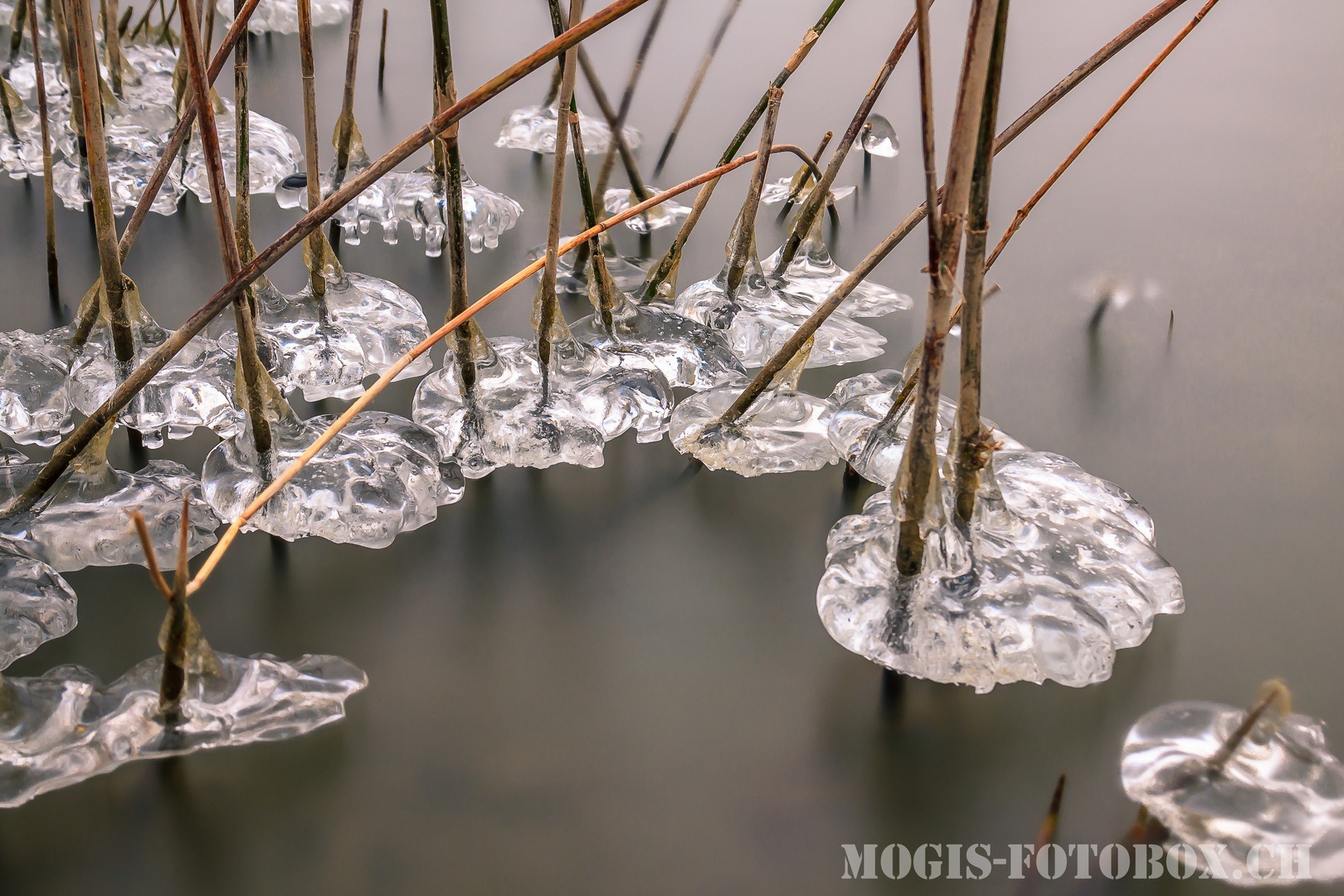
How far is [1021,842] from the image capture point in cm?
42

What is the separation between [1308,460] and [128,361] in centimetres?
68

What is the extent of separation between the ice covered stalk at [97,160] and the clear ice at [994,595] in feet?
1.16

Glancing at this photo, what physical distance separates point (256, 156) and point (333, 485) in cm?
50

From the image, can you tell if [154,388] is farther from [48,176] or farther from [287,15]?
[287,15]

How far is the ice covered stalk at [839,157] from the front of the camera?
1.82ft

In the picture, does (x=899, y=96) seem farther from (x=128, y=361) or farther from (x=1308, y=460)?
(x=128, y=361)

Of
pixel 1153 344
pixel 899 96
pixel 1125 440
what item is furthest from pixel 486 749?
pixel 899 96

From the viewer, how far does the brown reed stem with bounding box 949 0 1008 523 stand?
1.23ft

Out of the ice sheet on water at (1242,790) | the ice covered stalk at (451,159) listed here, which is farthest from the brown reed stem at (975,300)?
the ice covered stalk at (451,159)

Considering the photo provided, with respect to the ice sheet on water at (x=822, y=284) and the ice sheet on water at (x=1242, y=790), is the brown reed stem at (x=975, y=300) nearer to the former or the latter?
the ice sheet on water at (x=1242, y=790)

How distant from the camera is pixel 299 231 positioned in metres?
0.44

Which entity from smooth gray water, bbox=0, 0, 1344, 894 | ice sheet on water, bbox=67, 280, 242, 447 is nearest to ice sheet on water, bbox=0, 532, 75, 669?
smooth gray water, bbox=0, 0, 1344, 894

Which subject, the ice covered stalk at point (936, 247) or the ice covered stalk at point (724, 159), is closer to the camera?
the ice covered stalk at point (936, 247)

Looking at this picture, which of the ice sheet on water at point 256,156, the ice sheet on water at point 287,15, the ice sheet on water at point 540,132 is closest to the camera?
the ice sheet on water at point 256,156
